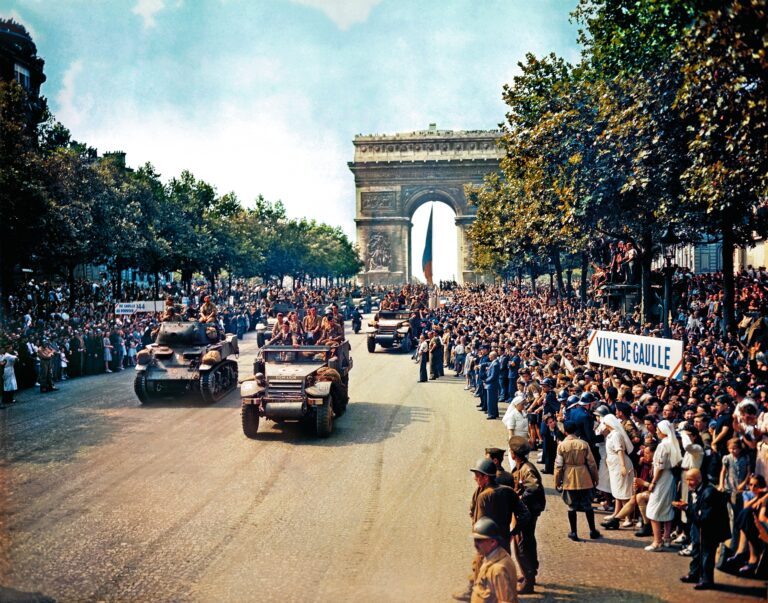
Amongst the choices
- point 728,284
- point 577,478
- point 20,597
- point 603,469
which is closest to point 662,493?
point 577,478

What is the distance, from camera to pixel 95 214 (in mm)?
32844

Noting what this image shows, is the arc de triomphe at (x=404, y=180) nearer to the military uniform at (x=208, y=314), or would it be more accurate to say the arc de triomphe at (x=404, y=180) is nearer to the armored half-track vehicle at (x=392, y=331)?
the armored half-track vehicle at (x=392, y=331)

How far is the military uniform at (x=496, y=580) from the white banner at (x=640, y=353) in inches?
265

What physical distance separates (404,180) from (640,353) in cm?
6954

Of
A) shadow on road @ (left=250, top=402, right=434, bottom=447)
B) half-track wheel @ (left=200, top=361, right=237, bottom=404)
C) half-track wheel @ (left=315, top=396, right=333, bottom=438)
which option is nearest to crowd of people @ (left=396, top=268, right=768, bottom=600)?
shadow on road @ (left=250, top=402, right=434, bottom=447)

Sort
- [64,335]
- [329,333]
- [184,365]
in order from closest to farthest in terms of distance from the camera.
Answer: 1. [329,333]
2. [184,365]
3. [64,335]

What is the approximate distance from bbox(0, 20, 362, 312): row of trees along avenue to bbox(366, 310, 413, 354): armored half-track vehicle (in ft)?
42.1

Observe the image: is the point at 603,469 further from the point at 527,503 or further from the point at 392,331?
the point at 392,331

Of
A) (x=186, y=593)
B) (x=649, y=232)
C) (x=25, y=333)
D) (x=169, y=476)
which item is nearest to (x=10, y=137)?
(x=25, y=333)

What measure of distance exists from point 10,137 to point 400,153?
5662 cm

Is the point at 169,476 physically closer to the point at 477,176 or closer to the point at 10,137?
the point at 10,137

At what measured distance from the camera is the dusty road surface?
25.9 feet

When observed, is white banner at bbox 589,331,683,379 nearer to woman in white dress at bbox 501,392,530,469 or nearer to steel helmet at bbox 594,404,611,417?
steel helmet at bbox 594,404,611,417

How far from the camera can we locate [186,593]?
7.65 m
